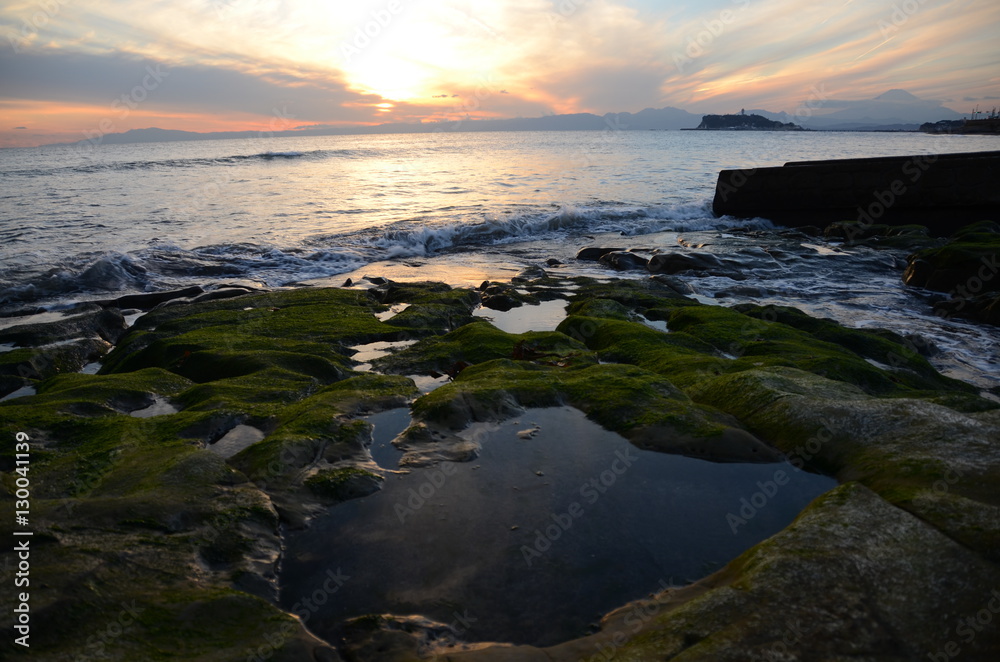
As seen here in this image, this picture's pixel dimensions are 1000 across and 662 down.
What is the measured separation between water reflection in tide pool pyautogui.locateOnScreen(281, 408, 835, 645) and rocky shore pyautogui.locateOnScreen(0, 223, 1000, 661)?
0.17 metres

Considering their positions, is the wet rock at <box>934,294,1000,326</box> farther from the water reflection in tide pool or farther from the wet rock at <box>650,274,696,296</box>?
the water reflection in tide pool

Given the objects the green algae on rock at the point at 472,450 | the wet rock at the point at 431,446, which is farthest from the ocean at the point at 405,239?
the wet rock at the point at 431,446

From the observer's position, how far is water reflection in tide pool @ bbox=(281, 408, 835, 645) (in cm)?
366

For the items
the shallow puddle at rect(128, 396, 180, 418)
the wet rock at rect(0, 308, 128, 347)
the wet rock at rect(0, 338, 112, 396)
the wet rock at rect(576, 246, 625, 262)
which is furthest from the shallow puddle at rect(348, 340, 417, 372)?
the wet rock at rect(576, 246, 625, 262)

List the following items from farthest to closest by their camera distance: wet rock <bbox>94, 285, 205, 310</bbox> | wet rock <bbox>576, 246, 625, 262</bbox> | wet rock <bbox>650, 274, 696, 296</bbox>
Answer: wet rock <bbox>576, 246, 625, 262</bbox>, wet rock <bbox>650, 274, 696, 296</bbox>, wet rock <bbox>94, 285, 205, 310</bbox>

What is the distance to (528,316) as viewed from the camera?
39.0 ft

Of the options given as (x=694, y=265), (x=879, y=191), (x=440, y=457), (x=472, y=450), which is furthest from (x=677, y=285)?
(x=879, y=191)

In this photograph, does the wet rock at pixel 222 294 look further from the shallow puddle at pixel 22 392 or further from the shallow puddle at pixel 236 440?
the shallow puddle at pixel 236 440

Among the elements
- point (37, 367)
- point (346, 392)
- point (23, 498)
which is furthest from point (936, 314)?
point (37, 367)

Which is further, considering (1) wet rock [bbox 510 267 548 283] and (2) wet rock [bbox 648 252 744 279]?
(2) wet rock [bbox 648 252 744 279]

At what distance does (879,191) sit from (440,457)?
24.8 m

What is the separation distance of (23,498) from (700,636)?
4.64 m

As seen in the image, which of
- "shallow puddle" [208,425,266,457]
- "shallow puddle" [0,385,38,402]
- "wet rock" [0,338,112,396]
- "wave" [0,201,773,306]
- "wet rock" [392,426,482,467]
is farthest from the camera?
"wave" [0,201,773,306]

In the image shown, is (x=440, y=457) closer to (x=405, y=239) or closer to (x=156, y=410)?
(x=156, y=410)
